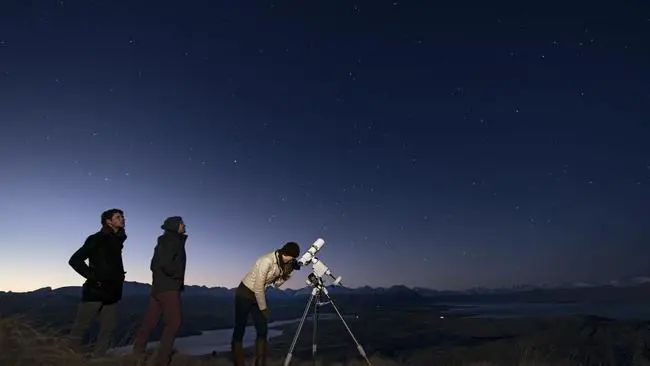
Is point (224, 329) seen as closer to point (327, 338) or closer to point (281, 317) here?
point (281, 317)

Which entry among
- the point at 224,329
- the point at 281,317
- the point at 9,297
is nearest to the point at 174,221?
the point at 9,297

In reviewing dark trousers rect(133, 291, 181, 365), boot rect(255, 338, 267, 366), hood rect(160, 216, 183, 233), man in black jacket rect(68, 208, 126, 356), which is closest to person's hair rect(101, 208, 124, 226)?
man in black jacket rect(68, 208, 126, 356)

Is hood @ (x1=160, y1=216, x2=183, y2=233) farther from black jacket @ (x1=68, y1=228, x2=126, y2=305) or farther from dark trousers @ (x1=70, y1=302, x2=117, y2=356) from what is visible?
dark trousers @ (x1=70, y1=302, x2=117, y2=356)

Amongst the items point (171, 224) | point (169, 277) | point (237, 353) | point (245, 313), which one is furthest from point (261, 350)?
point (171, 224)

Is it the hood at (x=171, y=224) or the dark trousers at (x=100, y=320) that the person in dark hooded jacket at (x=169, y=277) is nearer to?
the hood at (x=171, y=224)

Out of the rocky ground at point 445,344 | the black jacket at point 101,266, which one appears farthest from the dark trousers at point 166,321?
the rocky ground at point 445,344

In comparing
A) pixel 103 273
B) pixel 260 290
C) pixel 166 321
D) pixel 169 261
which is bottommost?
pixel 166 321

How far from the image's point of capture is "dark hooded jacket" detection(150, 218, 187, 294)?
257 inches

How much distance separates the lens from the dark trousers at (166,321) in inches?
250

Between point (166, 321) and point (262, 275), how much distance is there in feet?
4.50

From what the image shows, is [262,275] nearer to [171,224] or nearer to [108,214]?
[171,224]

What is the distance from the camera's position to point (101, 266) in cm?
652

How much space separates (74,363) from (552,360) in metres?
8.24

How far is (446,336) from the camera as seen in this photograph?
83.7 meters
